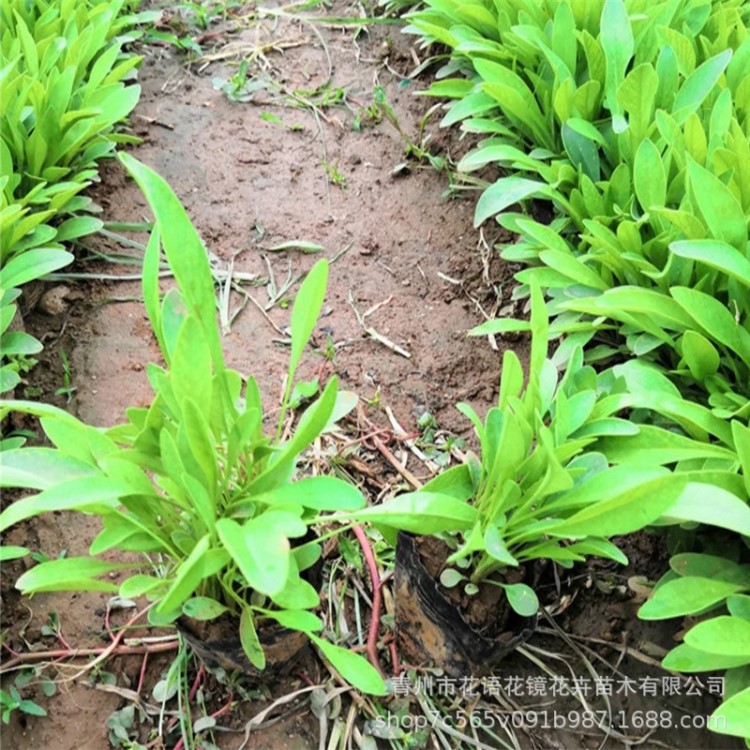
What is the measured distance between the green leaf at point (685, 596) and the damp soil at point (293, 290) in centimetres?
23

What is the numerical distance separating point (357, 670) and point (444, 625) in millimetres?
168

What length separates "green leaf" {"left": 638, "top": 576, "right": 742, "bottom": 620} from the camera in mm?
1096

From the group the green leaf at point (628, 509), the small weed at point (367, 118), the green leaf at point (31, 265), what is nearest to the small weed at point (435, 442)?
the green leaf at point (628, 509)

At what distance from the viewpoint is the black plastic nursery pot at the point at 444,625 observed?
1195 mm

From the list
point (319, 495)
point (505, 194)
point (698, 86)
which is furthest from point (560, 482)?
point (698, 86)

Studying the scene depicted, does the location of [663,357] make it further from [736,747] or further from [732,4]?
[732,4]

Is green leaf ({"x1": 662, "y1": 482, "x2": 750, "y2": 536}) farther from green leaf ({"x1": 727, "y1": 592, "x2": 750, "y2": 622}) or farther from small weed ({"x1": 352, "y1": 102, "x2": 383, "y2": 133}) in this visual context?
small weed ({"x1": 352, "y1": 102, "x2": 383, "y2": 133})

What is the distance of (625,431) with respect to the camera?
1.17 meters

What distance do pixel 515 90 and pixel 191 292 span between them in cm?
96

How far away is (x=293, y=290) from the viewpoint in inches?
76.9

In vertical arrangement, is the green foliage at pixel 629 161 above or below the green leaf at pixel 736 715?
above

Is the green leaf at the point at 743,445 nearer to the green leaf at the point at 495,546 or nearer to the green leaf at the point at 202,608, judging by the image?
the green leaf at the point at 495,546

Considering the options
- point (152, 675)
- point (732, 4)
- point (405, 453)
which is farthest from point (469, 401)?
point (732, 4)

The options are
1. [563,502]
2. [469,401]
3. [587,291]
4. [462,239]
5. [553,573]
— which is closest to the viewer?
[563,502]
